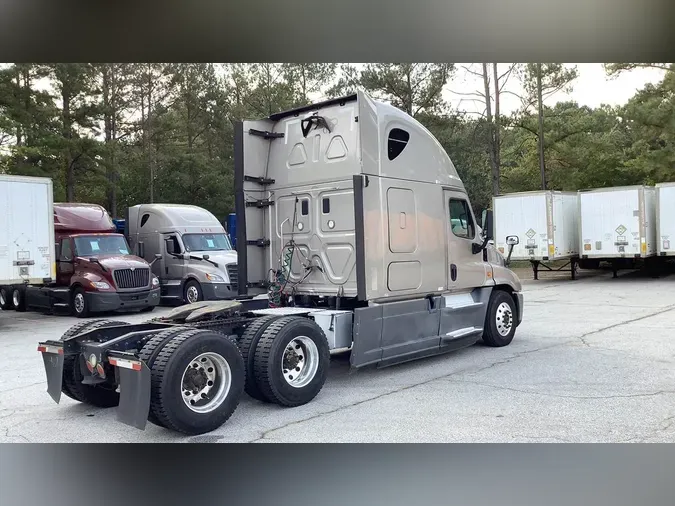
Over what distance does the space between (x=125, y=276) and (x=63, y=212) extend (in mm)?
2948

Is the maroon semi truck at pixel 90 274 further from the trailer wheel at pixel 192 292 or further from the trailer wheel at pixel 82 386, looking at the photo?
the trailer wheel at pixel 82 386

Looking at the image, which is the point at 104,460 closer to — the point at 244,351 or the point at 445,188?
the point at 244,351

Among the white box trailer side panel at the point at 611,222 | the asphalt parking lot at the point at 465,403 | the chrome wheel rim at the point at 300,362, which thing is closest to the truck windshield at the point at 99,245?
the asphalt parking lot at the point at 465,403

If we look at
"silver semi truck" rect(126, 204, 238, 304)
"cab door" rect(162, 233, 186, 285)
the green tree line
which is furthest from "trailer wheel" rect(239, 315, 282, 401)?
the green tree line

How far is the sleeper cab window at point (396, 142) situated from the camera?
7387mm

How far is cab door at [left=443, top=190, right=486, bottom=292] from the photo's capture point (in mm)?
8266

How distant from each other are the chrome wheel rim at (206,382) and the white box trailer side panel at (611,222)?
16.9 metres

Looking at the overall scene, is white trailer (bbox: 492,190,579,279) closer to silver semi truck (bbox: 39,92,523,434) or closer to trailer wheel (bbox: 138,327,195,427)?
silver semi truck (bbox: 39,92,523,434)

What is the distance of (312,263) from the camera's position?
25.0 feet

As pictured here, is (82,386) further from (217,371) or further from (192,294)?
(192,294)

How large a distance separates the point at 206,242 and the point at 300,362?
10.8 m

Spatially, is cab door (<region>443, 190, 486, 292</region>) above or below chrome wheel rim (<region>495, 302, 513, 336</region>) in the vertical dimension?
above

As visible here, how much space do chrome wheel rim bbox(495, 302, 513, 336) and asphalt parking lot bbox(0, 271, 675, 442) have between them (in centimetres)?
29
